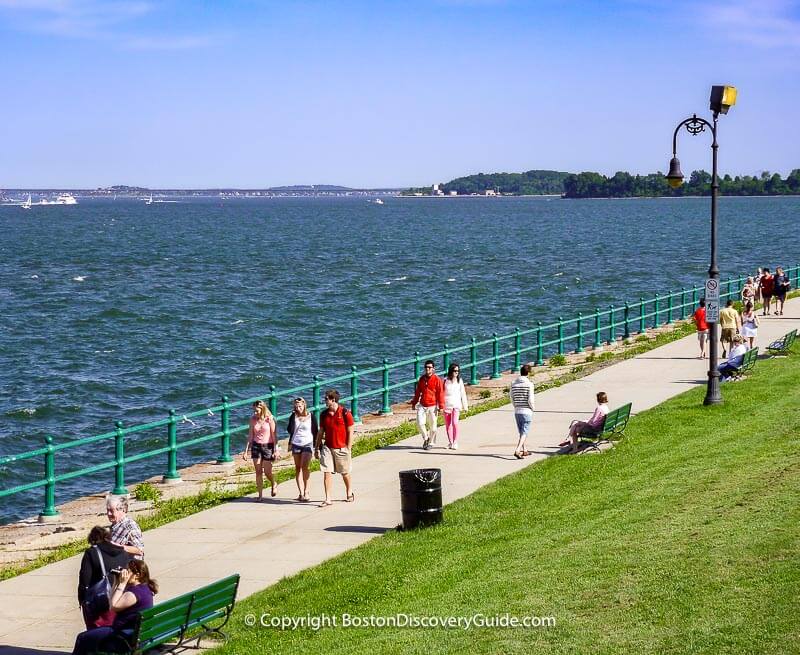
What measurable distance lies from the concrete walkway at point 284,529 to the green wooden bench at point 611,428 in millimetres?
781

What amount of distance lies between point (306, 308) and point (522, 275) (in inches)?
922

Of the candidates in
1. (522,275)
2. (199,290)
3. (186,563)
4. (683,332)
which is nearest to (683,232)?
(522,275)

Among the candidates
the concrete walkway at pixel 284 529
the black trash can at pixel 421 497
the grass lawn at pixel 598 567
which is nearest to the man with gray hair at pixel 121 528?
the concrete walkway at pixel 284 529

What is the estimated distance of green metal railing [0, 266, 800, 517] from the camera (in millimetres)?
16500

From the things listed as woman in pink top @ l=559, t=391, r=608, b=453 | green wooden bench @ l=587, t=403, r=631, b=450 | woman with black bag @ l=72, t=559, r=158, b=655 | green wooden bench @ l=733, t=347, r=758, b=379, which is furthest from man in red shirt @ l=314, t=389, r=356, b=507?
green wooden bench @ l=733, t=347, r=758, b=379

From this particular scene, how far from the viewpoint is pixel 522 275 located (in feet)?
260

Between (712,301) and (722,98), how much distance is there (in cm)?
363

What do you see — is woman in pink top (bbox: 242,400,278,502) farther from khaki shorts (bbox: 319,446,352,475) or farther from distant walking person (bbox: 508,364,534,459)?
distant walking person (bbox: 508,364,534,459)

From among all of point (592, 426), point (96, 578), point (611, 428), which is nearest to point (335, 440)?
point (592, 426)

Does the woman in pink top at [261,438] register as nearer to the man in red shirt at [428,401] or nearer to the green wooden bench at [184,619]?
the man in red shirt at [428,401]

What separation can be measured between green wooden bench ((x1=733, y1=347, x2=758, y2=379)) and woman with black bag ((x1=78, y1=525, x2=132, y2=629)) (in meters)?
16.7

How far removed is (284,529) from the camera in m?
15.1

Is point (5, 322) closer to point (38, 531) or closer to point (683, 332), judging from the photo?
point (683, 332)

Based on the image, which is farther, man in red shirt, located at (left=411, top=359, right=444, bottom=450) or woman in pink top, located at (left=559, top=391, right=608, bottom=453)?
man in red shirt, located at (left=411, top=359, right=444, bottom=450)
